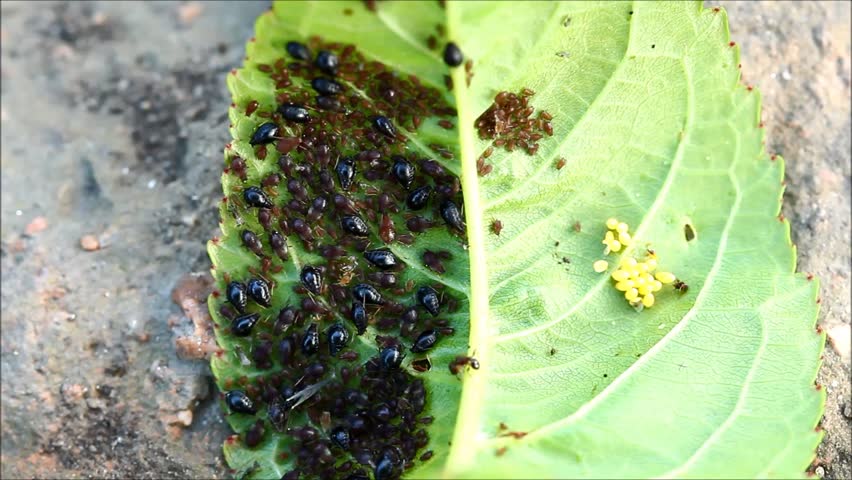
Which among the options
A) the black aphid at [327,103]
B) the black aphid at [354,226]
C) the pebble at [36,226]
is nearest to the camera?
the black aphid at [327,103]

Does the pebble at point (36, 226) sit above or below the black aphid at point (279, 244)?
below

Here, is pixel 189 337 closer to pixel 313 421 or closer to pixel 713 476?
pixel 313 421

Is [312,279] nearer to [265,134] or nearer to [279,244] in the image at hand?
[279,244]

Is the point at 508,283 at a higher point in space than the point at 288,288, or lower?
higher

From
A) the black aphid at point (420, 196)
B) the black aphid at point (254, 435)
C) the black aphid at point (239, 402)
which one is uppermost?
the black aphid at point (420, 196)

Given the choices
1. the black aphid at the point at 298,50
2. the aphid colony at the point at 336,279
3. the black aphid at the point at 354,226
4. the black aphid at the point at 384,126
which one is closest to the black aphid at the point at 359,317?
the aphid colony at the point at 336,279

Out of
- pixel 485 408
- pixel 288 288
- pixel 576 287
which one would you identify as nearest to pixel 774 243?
pixel 576 287

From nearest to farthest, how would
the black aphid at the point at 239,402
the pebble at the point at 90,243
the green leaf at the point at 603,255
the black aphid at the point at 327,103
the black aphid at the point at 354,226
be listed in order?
the green leaf at the point at 603,255 < the black aphid at the point at 327,103 < the black aphid at the point at 354,226 < the black aphid at the point at 239,402 < the pebble at the point at 90,243

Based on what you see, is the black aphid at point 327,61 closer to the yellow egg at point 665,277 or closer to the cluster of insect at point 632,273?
the cluster of insect at point 632,273
